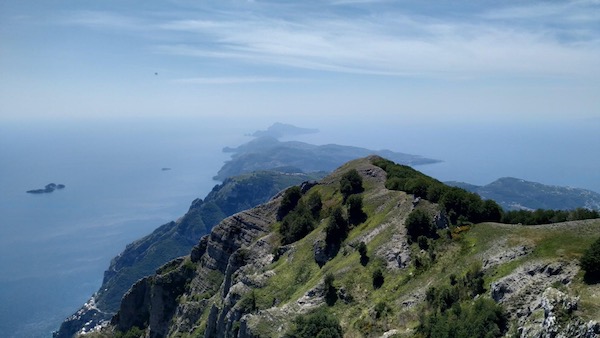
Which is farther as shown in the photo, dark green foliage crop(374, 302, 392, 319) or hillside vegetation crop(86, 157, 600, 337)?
dark green foliage crop(374, 302, 392, 319)

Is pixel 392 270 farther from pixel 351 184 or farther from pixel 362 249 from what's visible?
pixel 351 184

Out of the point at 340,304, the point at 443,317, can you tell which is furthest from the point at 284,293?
the point at 443,317

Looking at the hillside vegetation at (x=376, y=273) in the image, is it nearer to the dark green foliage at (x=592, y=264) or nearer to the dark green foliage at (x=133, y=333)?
the dark green foliage at (x=133, y=333)

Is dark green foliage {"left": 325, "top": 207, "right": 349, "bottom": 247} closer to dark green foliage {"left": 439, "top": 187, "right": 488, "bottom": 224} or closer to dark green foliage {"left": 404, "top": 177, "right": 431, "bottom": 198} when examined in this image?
dark green foliage {"left": 404, "top": 177, "right": 431, "bottom": 198}

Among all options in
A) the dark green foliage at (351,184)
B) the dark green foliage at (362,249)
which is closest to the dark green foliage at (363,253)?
the dark green foliage at (362,249)

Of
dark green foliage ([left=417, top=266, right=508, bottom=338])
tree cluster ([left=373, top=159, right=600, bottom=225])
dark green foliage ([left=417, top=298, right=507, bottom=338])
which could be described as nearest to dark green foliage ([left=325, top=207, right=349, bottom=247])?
tree cluster ([left=373, top=159, right=600, bottom=225])

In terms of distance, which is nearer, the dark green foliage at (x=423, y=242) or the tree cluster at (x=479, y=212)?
the dark green foliage at (x=423, y=242)
